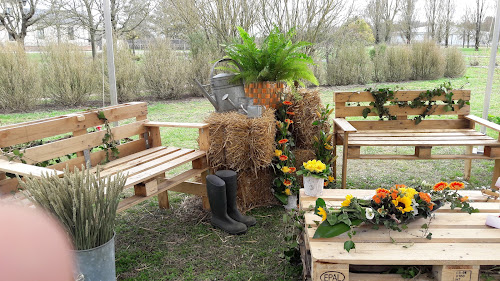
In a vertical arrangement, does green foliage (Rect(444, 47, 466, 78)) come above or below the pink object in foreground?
above

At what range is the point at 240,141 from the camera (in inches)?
112

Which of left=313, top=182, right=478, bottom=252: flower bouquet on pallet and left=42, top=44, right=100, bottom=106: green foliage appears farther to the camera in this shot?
left=42, top=44, right=100, bottom=106: green foliage

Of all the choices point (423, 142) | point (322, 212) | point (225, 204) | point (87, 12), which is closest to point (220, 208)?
point (225, 204)

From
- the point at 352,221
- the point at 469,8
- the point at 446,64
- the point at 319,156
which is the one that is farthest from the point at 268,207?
the point at 469,8

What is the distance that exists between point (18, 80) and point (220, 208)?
628cm

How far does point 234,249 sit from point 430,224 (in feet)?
4.06

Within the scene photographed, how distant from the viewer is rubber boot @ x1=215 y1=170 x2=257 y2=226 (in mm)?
2736

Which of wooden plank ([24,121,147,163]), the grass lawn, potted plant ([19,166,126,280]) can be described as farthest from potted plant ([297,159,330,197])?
wooden plank ([24,121,147,163])

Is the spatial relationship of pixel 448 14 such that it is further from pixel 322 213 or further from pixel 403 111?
pixel 322 213

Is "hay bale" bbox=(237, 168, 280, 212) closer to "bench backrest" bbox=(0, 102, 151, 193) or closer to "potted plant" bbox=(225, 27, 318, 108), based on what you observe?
"potted plant" bbox=(225, 27, 318, 108)

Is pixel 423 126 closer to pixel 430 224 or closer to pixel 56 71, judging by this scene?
pixel 430 224

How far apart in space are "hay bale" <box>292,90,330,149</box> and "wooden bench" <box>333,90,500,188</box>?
27 centimetres

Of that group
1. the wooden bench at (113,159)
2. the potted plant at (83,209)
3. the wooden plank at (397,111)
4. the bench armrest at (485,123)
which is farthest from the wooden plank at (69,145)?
the bench armrest at (485,123)

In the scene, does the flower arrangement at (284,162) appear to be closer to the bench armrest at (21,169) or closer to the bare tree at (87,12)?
the bench armrest at (21,169)
